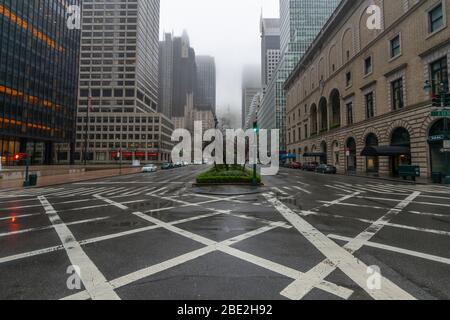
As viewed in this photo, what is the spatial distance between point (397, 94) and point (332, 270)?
33.2 meters

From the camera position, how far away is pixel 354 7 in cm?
3697

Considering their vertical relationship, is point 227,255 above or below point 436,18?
below

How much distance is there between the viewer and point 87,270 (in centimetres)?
410

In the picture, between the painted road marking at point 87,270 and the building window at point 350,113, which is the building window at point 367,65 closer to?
the building window at point 350,113

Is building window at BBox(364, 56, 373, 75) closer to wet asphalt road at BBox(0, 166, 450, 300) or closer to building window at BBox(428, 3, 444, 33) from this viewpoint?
building window at BBox(428, 3, 444, 33)

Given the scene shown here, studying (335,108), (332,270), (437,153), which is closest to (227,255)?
(332,270)

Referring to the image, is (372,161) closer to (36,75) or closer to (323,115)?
(323,115)

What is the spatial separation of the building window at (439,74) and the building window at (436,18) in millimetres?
3435

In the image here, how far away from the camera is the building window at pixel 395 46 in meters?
27.9

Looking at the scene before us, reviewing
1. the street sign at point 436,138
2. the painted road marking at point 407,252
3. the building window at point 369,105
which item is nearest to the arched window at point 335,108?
the building window at point 369,105

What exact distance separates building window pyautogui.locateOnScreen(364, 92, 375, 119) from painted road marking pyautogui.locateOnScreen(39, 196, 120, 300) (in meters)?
38.3

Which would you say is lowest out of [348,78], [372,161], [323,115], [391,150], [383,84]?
[372,161]

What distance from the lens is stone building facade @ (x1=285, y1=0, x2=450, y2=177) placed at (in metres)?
23.2

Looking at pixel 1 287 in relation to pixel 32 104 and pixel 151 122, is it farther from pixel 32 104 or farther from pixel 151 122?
pixel 151 122
